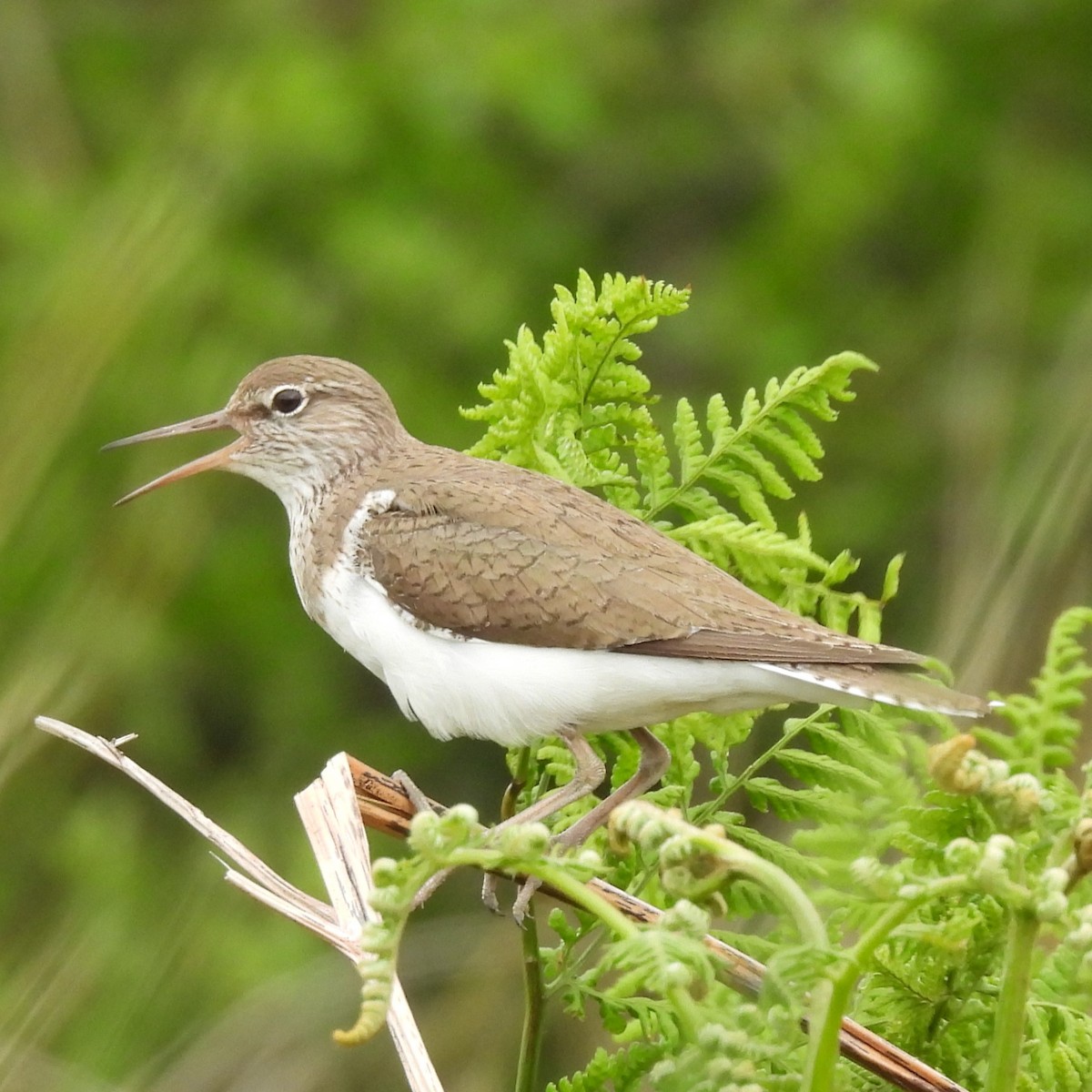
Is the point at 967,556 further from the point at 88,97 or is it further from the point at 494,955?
the point at 88,97

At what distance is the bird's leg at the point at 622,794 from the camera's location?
3.34 m

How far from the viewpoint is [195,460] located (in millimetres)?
4801

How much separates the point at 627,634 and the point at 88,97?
6.66 m

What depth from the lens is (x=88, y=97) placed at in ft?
30.5

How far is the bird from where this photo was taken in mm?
3430

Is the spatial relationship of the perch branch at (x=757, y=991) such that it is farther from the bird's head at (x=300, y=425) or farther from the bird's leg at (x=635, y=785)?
the bird's head at (x=300, y=425)

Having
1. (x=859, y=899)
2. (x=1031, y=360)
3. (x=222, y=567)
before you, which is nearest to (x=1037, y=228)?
(x=1031, y=360)

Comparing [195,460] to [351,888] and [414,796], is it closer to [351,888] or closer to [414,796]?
[414,796]

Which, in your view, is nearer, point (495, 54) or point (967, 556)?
point (967, 556)

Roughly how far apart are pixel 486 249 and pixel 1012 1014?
6916 mm

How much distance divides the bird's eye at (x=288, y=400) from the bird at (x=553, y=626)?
24.3 inches

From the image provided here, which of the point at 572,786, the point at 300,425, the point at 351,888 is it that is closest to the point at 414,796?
the point at 572,786

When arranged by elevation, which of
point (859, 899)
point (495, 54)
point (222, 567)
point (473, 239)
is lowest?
point (859, 899)

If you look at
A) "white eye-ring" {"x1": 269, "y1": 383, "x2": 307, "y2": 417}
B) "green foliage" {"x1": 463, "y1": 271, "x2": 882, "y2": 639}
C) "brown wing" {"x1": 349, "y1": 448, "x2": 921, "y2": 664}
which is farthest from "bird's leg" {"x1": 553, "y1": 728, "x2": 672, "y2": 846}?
"white eye-ring" {"x1": 269, "y1": 383, "x2": 307, "y2": 417}
